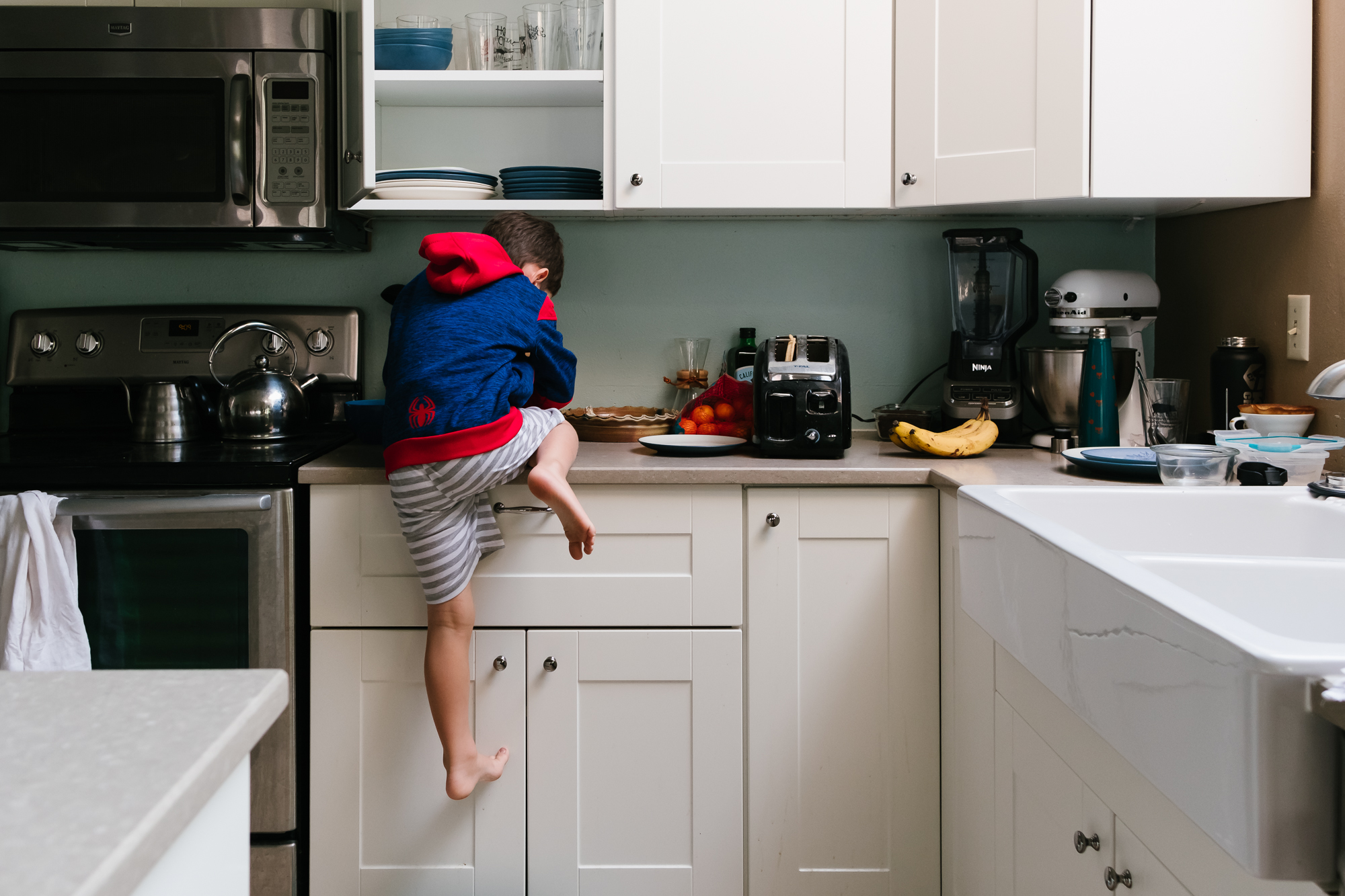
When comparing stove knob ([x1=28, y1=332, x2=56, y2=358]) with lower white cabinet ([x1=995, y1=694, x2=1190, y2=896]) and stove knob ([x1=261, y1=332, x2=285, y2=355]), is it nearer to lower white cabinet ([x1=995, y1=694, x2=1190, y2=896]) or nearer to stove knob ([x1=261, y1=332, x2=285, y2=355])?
stove knob ([x1=261, y1=332, x2=285, y2=355])

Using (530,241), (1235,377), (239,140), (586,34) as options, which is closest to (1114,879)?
(1235,377)

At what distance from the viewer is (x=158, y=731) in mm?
505

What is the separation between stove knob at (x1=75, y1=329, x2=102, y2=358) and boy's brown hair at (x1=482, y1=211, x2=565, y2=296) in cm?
103

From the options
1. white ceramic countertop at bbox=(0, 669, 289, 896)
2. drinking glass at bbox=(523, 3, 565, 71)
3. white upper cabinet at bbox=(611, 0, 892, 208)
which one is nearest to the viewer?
white ceramic countertop at bbox=(0, 669, 289, 896)

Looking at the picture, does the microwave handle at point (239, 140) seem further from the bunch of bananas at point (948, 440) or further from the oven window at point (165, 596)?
the bunch of bananas at point (948, 440)

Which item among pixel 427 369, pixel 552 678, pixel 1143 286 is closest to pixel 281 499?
pixel 427 369

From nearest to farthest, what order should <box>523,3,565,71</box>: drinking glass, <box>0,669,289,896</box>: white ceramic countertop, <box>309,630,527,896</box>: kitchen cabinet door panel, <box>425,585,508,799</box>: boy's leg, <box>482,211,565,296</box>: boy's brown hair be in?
<box>0,669,289,896</box>: white ceramic countertop → <box>425,585,508,799</box>: boy's leg → <box>309,630,527,896</box>: kitchen cabinet door panel → <box>482,211,565,296</box>: boy's brown hair → <box>523,3,565,71</box>: drinking glass

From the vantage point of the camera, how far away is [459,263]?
1741 mm

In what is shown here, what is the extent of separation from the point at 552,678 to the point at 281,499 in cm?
58

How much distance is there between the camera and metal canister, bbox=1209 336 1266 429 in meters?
1.95

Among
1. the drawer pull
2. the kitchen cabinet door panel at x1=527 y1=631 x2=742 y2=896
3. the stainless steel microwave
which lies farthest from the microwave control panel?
the kitchen cabinet door panel at x1=527 y1=631 x2=742 y2=896

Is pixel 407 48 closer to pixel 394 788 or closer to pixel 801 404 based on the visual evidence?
pixel 801 404

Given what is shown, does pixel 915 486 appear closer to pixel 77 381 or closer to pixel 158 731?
pixel 158 731

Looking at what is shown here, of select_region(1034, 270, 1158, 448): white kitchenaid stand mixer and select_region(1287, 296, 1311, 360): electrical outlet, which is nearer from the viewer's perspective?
select_region(1287, 296, 1311, 360): electrical outlet
